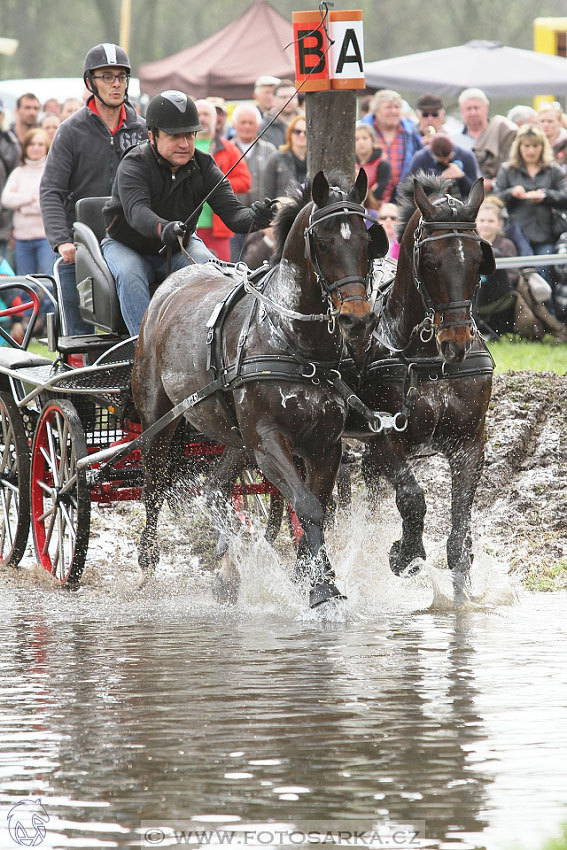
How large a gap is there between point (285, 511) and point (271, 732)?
15.0 feet

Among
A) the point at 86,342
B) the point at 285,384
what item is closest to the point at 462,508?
the point at 285,384

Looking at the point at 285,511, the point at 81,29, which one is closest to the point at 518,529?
the point at 285,511

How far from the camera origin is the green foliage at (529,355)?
1159 centimetres

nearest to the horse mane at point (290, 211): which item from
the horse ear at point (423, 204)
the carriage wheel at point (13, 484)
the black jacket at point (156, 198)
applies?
the horse ear at point (423, 204)

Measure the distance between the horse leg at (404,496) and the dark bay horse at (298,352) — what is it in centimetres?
20

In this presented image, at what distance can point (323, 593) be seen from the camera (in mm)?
→ 6492

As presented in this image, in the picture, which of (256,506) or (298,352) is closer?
(298,352)

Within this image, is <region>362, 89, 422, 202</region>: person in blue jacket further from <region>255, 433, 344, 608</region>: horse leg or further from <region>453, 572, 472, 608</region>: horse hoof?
<region>255, 433, 344, 608</region>: horse leg

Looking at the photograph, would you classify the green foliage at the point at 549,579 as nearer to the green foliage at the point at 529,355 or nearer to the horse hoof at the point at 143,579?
the horse hoof at the point at 143,579

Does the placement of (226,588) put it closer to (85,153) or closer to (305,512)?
(305,512)

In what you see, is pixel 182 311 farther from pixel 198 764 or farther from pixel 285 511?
pixel 198 764

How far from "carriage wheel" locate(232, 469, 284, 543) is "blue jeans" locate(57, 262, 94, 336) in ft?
4.36

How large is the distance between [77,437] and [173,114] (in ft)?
5.65

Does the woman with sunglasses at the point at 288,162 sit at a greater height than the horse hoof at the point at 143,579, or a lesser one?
greater
